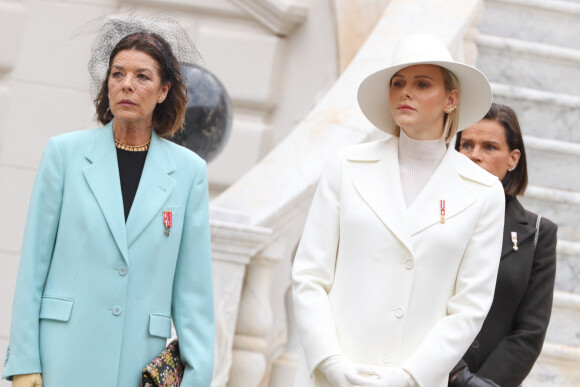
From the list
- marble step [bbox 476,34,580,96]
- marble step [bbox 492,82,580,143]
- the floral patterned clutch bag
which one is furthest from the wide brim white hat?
marble step [bbox 476,34,580,96]

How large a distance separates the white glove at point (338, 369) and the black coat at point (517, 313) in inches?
24.5

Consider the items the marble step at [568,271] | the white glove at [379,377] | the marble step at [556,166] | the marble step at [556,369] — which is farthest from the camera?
the marble step at [556,166]

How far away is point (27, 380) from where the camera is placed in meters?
2.62

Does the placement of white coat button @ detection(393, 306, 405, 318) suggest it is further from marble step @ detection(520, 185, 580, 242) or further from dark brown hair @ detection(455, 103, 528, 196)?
marble step @ detection(520, 185, 580, 242)

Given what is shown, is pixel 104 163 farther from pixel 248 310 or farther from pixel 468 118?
pixel 248 310

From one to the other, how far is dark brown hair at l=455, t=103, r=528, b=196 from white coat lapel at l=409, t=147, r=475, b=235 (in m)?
0.75

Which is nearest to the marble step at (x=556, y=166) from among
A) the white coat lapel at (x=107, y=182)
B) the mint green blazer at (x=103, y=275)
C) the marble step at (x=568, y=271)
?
the marble step at (x=568, y=271)

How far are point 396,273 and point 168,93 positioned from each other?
0.80 metres

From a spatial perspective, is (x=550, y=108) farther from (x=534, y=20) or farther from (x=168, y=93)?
(x=168, y=93)

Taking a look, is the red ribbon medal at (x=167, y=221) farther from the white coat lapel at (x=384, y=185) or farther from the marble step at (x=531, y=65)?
the marble step at (x=531, y=65)

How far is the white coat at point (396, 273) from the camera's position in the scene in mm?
2707

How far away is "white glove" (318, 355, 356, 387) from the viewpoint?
8.60 ft

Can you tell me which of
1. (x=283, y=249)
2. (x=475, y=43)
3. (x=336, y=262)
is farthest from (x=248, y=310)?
(x=475, y=43)

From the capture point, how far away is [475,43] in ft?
19.6
